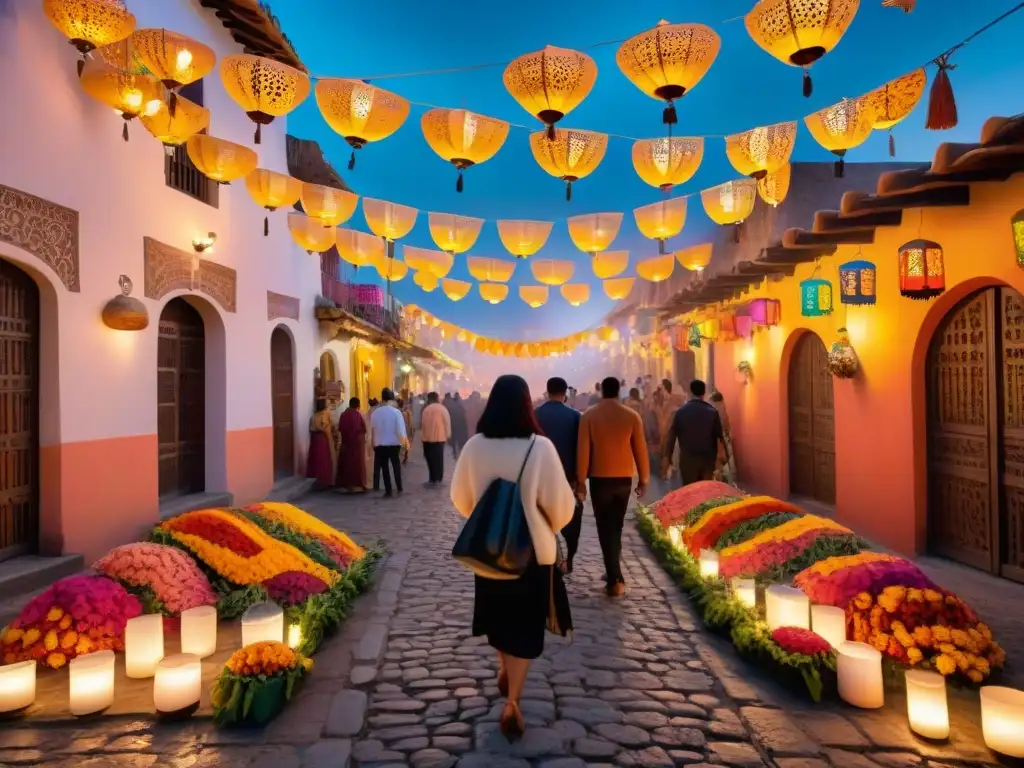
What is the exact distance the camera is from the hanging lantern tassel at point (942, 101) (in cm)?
584

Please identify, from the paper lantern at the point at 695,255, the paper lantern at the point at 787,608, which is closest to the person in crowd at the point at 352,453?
the paper lantern at the point at 695,255

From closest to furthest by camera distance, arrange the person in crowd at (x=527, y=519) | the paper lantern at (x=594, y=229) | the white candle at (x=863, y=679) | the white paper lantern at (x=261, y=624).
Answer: the person in crowd at (x=527, y=519) < the white candle at (x=863, y=679) < the white paper lantern at (x=261, y=624) < the paper lantern at (x=594, y=229)

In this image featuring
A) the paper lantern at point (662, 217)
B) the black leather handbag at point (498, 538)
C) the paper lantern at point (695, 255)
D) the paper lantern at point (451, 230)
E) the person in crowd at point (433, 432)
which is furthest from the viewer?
the person in crowd at point (433, 432)

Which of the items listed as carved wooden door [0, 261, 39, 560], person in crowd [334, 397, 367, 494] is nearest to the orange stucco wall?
person in crowd [334, 397, 367, 494]

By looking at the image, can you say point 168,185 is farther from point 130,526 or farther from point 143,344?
point 130,526

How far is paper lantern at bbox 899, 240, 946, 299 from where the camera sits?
680 centimetres

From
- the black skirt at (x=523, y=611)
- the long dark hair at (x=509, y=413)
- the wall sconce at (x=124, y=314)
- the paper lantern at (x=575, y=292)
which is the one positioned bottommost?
the black skirt at (x=523, y=611)

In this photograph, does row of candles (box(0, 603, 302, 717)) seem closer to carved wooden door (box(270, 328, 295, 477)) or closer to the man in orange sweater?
the man in orange sweater

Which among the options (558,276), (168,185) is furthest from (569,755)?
(558,276)

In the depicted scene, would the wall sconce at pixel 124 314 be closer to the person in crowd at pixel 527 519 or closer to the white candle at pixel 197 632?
the white candle at pixel 197 632

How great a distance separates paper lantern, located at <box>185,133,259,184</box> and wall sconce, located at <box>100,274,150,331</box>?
1.96 meters

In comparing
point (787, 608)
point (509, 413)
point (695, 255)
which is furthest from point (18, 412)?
point (695, 255)

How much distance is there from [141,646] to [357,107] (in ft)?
18.0

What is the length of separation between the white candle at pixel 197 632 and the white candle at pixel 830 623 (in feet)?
14.1
